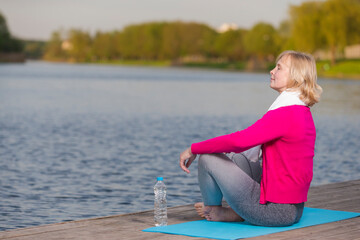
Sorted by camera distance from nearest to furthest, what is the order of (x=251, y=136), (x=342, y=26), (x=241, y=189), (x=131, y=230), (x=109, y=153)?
(x=251, y=136) < (x=241, y=189) < (x=131, y=230) < (x=109, y=153) < (x=342, y=26)

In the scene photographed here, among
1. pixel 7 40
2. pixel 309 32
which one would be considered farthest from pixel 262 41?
pixel 7 40

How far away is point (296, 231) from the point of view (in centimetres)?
512

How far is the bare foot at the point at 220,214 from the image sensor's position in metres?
5.35

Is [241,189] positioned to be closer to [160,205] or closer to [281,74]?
[160,205]

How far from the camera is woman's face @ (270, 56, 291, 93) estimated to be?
489cm

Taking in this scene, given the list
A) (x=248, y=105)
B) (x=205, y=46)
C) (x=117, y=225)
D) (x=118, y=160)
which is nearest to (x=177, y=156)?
(x=118, y=160)

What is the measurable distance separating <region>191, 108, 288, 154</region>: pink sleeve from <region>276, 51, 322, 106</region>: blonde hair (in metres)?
0.20

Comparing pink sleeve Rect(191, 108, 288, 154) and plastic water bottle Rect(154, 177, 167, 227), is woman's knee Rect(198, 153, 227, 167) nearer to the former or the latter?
pink sleeve Rect(191, 108, 288, 154)

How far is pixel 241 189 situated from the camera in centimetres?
504

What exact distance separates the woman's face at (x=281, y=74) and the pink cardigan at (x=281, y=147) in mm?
173

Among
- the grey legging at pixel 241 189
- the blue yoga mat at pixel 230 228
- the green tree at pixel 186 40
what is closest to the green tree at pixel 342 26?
the blue yoga mat at pixel 230 228

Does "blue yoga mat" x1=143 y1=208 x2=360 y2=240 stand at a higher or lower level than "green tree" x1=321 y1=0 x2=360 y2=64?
lower

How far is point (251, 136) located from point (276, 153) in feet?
0.93

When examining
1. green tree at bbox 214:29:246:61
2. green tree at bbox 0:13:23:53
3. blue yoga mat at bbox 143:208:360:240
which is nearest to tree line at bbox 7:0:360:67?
green tree at bbox 214:29:246:61
